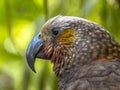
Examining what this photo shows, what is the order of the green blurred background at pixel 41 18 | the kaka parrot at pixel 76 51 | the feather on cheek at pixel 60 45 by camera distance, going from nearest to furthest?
1. the kaka parrot at pixel 76 51
2. the feather on cheek at pixel 60 45
3. the green blurred background at pixel 41 18

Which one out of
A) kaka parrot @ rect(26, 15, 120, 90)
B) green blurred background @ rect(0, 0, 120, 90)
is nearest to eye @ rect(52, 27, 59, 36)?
kaka parrot @ rect(26, 15, 120, 90)

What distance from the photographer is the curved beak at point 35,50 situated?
9.84 ft

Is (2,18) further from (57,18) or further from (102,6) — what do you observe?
(57,18)

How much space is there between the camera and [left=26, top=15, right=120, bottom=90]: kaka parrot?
2788mm

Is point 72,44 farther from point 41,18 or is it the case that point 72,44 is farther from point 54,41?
point 41,18

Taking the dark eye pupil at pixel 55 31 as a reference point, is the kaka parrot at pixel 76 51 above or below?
below

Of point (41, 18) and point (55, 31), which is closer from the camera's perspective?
point (55, 31)

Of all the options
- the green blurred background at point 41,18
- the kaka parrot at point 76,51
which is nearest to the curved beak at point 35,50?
the kaka parrot at point 76,51

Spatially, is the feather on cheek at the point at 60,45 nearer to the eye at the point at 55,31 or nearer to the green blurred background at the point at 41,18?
the eye at the point at 55,31

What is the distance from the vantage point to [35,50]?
3000 mm

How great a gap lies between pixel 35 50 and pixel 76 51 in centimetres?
19

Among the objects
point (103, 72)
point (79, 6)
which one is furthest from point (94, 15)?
point (103, 72)

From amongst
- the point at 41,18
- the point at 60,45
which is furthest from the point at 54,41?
the point at 41,18

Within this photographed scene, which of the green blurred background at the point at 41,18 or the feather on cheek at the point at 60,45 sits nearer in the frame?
the feather on cheek at the point at 60,45
